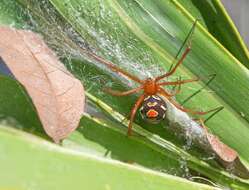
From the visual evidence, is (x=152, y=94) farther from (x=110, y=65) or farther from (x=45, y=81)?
(x=45, y=81)

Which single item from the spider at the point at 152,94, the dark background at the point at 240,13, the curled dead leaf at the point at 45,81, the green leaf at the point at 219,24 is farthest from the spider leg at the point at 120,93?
the dark background at the point at 240,13

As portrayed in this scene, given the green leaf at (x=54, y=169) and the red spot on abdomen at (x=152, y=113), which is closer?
the green leaf at (x=54, y=169)

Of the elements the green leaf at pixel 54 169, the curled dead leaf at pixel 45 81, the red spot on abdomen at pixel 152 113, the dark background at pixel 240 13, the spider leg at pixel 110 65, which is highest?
the dark background at pixel 240 13

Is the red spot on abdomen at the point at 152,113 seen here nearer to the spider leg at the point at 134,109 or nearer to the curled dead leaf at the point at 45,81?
the spider leg at the point at 134,109

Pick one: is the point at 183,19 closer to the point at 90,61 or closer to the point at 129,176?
the point at 90,61

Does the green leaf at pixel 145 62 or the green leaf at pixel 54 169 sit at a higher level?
the green leaf at pixel 145 62

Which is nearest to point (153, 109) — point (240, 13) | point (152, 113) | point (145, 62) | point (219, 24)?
point (152, 113)
